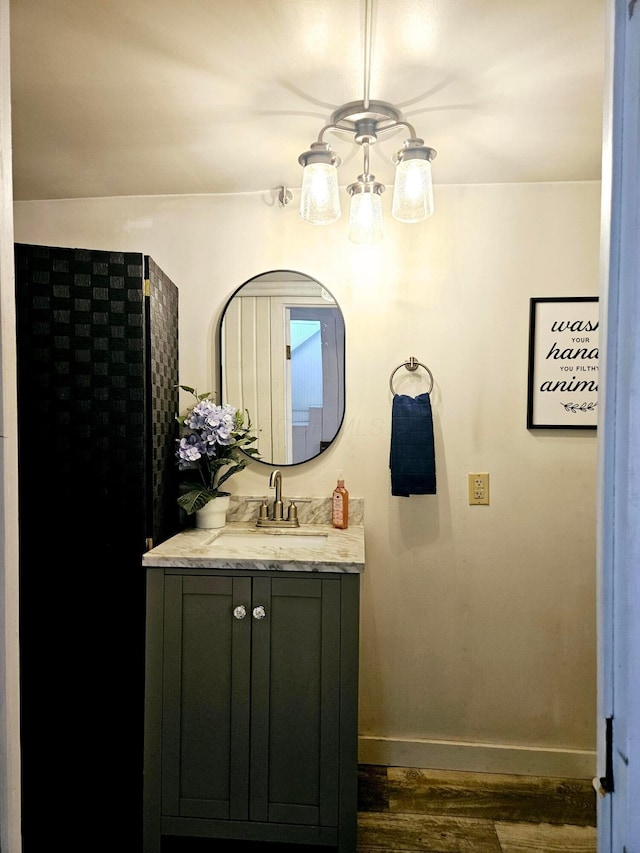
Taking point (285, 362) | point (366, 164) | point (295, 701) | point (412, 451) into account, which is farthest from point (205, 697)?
point (366, 164)

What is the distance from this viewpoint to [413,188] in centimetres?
166

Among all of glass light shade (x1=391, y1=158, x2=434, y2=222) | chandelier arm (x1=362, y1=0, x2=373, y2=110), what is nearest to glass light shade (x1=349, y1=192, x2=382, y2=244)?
glass light shade (x1=391, y1=158, x2=434, y2=222)

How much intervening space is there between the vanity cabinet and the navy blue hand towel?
23.2 inches

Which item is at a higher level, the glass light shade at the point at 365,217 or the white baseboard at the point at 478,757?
the glass light shade at the point at 365,217

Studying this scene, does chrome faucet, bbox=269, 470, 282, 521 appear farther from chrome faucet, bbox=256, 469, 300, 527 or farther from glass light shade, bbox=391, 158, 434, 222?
glass light shade, bbox=391, 158, 434, 222

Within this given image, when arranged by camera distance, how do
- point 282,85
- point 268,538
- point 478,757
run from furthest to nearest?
point 478,757, point 268,538, point 282,85

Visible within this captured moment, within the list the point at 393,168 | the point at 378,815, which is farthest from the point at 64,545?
the point at 393,168

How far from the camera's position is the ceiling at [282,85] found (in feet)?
4.36

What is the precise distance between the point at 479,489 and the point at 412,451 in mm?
349

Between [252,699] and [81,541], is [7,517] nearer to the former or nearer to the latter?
[81,541]

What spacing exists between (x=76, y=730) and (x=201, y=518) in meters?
0.81

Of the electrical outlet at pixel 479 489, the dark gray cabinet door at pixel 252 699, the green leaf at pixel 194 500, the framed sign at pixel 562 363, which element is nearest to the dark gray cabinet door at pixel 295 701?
the dark gray cabinet door at pixel 252 699

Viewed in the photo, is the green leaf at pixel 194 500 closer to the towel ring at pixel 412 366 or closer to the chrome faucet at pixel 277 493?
the chrome faucet at pixel 277 493

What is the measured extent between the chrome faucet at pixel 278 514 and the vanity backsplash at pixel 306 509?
5 cm
